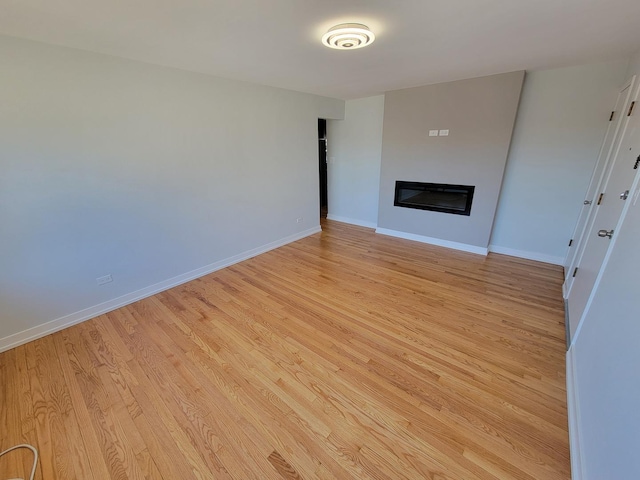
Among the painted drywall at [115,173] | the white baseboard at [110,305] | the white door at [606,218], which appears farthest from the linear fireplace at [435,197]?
the white baseboard at [110,305]

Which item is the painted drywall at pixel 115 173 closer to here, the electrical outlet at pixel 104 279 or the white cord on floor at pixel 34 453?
the electrical outlet at pixel 104 279

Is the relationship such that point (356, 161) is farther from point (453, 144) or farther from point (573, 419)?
point (573, 419)

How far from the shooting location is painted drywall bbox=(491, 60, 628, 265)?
2.96m

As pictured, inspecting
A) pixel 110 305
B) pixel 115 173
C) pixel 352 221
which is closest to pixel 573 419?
pixel 110 305

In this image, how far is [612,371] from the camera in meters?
1.19

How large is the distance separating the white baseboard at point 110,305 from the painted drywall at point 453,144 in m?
2.74

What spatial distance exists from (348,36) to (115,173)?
2.45m

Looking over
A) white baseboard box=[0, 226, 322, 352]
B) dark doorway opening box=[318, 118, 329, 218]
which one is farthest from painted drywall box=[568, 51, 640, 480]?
dark doorway opening box=[318, 118, 329, 218]

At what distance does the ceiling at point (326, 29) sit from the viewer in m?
1.57

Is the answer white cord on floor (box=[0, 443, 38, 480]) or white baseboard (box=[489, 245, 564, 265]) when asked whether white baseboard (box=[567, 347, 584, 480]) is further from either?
white cord on floor (box=[0, 443, 38, 480])

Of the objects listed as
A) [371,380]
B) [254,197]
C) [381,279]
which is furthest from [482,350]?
[254,197]

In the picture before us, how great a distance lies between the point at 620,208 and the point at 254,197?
12.1 ft

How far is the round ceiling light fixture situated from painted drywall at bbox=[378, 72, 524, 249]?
7.31ft

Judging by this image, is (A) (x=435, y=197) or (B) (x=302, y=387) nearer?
(B) (x=302, y=387)
